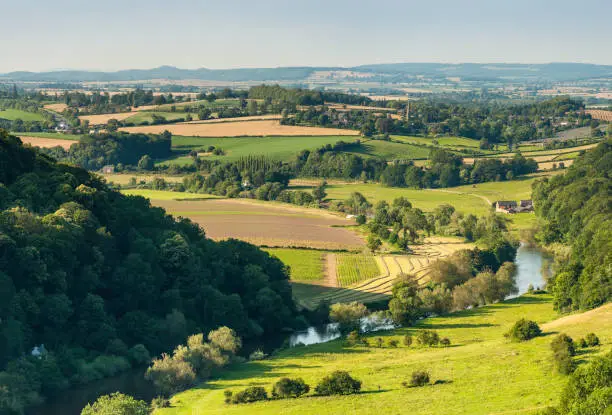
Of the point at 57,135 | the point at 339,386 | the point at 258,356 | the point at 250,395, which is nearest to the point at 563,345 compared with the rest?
the point at 339,386

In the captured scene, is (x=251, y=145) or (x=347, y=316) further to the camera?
(x=251, y=145)

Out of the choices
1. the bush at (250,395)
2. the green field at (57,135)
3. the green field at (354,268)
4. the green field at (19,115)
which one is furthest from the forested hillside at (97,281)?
the green field at (19,115)

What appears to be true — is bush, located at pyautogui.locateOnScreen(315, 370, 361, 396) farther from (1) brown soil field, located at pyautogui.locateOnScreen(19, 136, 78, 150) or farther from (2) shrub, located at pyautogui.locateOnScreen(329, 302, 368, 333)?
(1) brown soil field, located at pyautogui.locateOnScreen(19, 136, 78, 150)

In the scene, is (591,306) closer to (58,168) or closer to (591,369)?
(591,369)

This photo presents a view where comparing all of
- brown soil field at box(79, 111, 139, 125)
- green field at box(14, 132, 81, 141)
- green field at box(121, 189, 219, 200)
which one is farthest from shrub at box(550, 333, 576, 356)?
brown soil field at box(79, 111, 139, 125)

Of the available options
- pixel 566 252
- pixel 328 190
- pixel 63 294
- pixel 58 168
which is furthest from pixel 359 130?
pixel 63 294

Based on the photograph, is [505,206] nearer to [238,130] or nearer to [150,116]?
[238,130]
